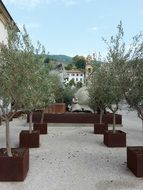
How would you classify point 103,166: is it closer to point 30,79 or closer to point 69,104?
point 30,79

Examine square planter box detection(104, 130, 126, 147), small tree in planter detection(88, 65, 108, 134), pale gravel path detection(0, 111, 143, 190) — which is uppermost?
small tree in planter detection(88, 65, 108, 134)

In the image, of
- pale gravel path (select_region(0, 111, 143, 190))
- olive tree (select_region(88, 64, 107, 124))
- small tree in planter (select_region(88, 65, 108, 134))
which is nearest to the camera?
pale gravel path (select_region(0, 111, 143, 190))

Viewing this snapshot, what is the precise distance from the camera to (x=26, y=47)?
10.8m

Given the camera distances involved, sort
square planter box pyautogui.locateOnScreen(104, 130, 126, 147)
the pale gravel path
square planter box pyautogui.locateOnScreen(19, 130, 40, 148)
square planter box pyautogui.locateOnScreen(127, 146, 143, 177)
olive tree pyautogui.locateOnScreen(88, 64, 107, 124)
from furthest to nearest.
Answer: olive tree pyautogui.locateOnScreen(88, 64, 107, 124)
square planter box pyautogui.locateOnScreen(104, 130, 126, 147)
square planter box pyautogui.locateOnScreen(19, 130, 40, 148)
square planter box pyautogui.locateOnScreen(127, 146, 143, 177)
the pale gravel path

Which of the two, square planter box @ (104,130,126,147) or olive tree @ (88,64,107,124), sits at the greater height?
olive tree @ (88,64,107,124)

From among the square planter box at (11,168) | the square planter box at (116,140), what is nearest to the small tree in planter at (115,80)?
the square planter box at (116,140)

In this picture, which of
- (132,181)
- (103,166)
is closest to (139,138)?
(103,166)

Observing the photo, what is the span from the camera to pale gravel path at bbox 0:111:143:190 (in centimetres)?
827

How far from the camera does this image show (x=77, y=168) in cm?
995

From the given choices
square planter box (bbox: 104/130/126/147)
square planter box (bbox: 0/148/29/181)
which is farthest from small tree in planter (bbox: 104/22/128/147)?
square planter box (bbox: 0/148/29/181)

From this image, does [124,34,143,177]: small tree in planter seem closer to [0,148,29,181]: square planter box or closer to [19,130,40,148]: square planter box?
[0,148,29,181]: square planter box

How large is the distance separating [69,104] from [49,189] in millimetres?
22054

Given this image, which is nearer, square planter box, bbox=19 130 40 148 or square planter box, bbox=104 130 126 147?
square planter box, bbox=19 130 40 148

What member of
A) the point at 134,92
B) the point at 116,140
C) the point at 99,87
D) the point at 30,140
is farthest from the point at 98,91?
the point at 134,92
